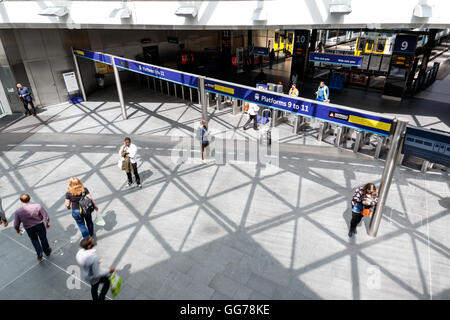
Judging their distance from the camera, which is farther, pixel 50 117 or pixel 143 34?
pixel 143 34

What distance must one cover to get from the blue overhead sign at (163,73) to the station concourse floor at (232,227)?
250 cm

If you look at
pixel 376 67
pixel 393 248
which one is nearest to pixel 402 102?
pixel 376 67

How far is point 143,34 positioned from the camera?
2050 centimetres

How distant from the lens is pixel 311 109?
23.1ft

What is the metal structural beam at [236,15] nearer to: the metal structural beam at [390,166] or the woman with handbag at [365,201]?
the metal structural beam at [390,166]

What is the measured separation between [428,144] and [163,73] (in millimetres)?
7905

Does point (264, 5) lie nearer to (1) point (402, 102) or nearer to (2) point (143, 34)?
(1) point (402, 102)

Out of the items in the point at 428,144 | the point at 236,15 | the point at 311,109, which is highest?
the point at 236,15

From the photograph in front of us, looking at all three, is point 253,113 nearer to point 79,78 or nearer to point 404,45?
point 404,45

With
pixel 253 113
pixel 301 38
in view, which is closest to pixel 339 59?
Answer: pixel 301 38

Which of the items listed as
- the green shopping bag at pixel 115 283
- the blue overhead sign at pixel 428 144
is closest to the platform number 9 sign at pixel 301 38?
the blue overhead sign at pixel 428 144

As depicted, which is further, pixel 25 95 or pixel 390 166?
pixel 25 95
